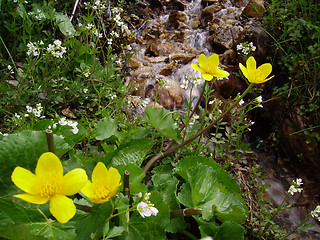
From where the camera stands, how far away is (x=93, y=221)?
1.04m

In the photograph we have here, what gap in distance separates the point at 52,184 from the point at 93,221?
310mm

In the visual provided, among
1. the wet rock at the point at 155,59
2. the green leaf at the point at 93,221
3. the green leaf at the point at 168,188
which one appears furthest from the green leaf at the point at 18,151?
the wet rock at the point at 155,59

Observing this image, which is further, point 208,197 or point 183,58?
point 183,58

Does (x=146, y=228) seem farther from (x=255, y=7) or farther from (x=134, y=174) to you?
(x=255, y=7)

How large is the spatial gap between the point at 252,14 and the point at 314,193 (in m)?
2.86

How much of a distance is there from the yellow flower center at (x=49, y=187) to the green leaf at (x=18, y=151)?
1.41 ft

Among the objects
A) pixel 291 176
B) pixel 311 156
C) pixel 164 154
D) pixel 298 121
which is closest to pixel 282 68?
pixel 298 121

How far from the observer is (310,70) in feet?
9.51

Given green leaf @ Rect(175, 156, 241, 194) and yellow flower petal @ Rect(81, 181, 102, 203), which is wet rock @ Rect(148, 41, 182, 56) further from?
yellow flower petal @ Rect(81, 181, 102, 203)

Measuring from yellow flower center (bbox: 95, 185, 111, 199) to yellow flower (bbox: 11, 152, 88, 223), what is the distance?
3.1 inches

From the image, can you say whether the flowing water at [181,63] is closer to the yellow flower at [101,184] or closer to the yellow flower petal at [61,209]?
the yellow flower at [101,184]

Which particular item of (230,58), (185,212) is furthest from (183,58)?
(185,212)

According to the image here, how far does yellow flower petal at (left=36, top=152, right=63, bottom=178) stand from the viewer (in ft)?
2.64

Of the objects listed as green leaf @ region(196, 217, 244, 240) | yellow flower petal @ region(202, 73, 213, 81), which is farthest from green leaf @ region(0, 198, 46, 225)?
yellow flower petal @ region(202, 73, 213, 81)
